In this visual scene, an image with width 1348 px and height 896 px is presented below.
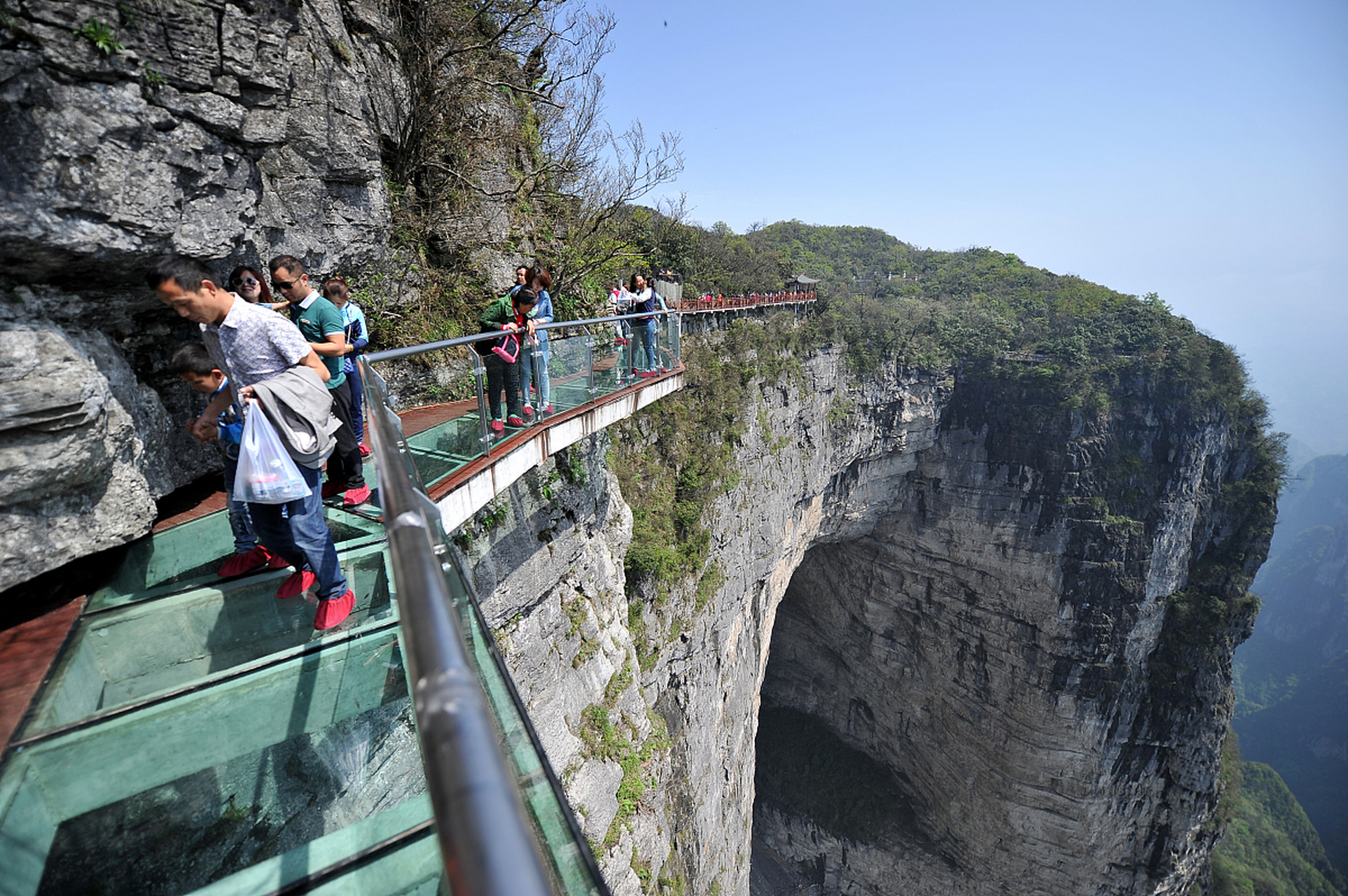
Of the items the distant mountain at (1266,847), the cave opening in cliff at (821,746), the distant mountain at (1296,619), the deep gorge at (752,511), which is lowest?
the distant mountain at (1296,619)

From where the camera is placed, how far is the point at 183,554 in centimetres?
336

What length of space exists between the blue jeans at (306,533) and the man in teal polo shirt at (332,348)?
39.5 inches

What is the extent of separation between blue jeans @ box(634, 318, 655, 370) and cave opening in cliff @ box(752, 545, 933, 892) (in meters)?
22.1

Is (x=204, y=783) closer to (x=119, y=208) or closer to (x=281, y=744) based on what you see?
(x=281, y=744)

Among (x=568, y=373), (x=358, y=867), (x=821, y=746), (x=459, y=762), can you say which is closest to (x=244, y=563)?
(x=358, y=867)

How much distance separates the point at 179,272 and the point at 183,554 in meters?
1.92

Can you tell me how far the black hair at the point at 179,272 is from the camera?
7.72 ft

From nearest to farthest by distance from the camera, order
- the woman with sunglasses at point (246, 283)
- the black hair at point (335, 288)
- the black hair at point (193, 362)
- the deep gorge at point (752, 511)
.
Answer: the black hair at point (193, 362) → the deep gorge at point (752, 511) → the woman with sunglasses at point (246, 283) → the black hair at point (335, 288)

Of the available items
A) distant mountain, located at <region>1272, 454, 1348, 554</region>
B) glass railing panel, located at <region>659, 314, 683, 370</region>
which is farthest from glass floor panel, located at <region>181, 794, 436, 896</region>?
distant mountain, located at <region>1272, 454, 1348, 554</region>

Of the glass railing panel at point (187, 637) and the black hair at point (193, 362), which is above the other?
the black hair at point (193, 362)

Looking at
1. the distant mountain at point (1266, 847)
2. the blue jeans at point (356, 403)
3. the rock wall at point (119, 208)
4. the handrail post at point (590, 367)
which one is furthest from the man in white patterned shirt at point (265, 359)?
the distant mountain at point (1266, 847)

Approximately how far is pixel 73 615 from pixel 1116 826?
30323 mm

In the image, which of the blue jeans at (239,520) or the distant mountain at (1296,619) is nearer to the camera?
the blue jeans at (239,520)

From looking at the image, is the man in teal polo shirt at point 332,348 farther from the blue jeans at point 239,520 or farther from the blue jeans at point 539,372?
the blue jeans at point 539,372
